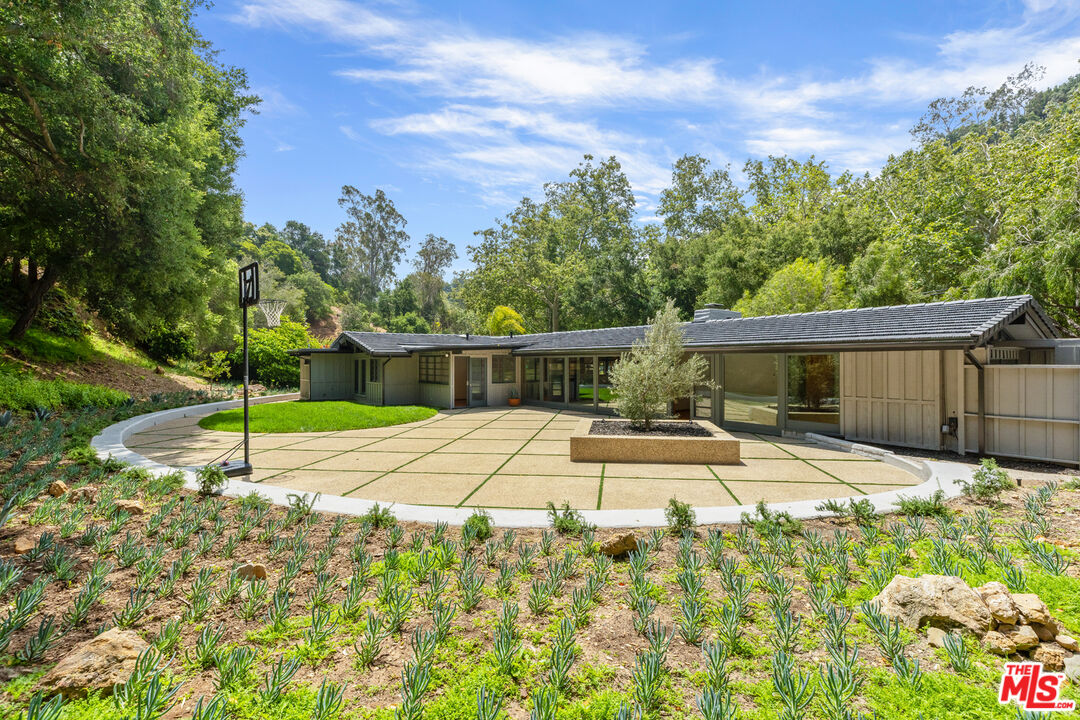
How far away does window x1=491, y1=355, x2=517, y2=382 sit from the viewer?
→ 17.5m

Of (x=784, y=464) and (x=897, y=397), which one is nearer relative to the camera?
(x=784, y=464)

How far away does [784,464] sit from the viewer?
7887 millimetres

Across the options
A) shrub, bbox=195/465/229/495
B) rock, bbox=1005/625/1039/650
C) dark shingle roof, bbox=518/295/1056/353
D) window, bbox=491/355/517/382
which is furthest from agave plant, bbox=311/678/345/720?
window, bbox=491/355/517/382

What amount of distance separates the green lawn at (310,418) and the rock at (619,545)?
9.82 meters

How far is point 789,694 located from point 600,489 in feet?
14.2

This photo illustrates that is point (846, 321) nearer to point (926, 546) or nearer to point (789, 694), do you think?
point (926, 546)

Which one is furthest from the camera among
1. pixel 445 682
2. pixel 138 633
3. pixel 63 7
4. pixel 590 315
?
pixel 590 315

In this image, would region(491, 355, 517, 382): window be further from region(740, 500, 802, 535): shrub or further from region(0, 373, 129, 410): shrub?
region(740, 500, 802, 535): shrub

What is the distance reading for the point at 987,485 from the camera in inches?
215

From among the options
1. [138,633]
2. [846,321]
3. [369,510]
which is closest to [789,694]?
[138,633]

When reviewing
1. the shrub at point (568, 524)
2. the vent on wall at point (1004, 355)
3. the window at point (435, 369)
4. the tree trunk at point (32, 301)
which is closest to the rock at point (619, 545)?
the shrub at point (568, 524)

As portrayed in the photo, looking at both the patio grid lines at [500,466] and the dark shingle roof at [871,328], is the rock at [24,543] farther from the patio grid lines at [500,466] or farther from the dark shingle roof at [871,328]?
the dark shingle roof at [871,328]

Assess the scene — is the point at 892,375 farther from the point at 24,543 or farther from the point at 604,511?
the point at 24,543

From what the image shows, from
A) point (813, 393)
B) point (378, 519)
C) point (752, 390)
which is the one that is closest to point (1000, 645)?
point (378, 519)
